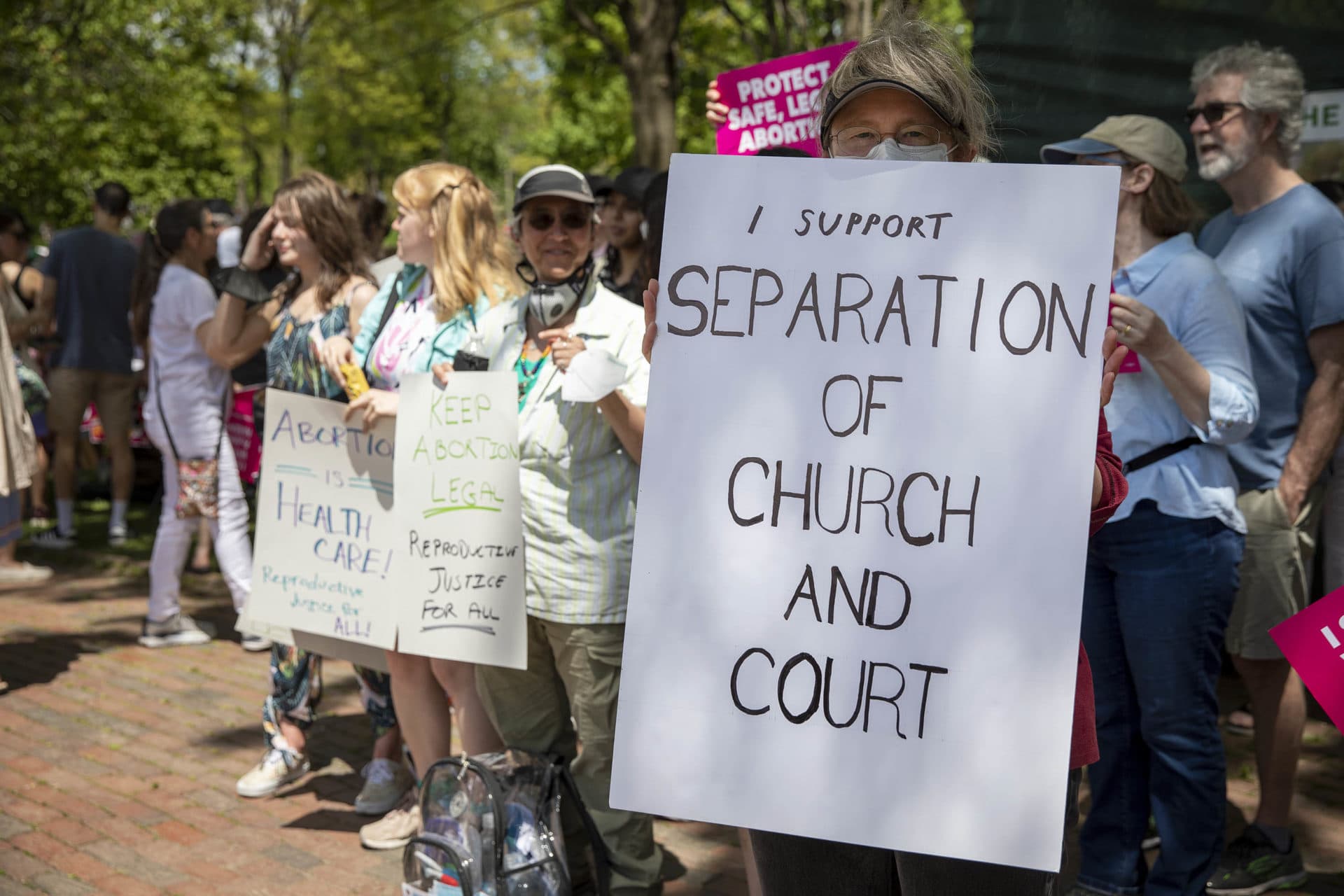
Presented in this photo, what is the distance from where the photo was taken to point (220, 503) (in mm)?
6098

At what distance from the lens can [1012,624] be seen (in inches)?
66.8

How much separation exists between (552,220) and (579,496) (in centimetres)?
77

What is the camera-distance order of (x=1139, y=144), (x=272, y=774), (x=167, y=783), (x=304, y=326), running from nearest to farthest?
(x=1139, y=144) < (x=304, y=326) < (x=272, y=774) < (x=167, y=783)

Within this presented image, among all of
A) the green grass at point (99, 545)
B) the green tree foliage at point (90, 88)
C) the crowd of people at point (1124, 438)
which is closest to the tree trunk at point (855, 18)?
the crowd of people at point (1124, 438)

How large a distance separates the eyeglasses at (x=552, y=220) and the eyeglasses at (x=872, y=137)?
149 cm

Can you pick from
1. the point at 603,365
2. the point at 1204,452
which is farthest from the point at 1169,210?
the point at 603,365

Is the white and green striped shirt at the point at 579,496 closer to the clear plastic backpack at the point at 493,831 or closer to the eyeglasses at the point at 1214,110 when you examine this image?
the clear plastic backpack at the point at 493,831

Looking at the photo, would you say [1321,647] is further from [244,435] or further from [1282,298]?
[244,435]

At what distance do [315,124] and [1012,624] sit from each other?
27826mm

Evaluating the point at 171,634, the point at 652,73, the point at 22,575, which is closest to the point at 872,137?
the point at 171,634

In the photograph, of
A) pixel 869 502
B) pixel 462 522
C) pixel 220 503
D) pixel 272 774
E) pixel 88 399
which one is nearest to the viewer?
pixel 869 502

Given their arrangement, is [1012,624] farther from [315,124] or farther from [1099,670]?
[315,124]

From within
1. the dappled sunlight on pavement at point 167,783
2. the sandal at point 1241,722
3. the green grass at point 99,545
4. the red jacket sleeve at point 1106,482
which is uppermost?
the red jacket sleeve at point 1106,482

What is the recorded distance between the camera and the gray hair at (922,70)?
6.40 ft
